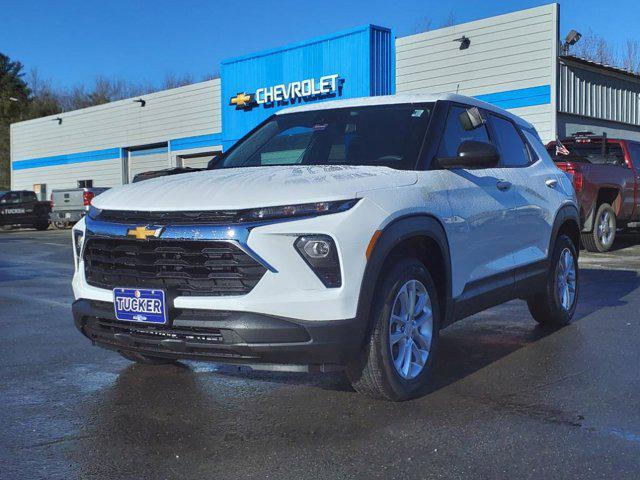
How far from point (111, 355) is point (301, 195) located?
2.60 m

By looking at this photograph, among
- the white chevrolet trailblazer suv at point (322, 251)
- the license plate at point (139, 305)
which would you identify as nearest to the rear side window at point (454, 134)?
the white chevrolet trailblazer suv at point (322, 251)

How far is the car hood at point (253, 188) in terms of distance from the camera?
3.69m

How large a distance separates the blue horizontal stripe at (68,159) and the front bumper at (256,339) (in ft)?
103

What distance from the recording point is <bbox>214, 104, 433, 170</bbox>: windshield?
4676 mm

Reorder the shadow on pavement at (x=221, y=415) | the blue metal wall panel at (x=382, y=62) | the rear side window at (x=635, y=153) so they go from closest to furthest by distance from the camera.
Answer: the shadow on pavement at (x=221, y=415)
the rear side window at (x=635, y=153)
the blue metal wall panel at (x=382, y=62)

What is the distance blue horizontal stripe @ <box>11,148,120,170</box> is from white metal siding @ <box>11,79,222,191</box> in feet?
0.59

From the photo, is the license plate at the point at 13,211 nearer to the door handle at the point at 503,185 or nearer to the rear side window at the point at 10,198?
the rear side window at the point at 10,198

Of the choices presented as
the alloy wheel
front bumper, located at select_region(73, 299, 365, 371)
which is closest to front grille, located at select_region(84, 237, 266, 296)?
front bumper, located at select_region(73, 299, 365, 371)

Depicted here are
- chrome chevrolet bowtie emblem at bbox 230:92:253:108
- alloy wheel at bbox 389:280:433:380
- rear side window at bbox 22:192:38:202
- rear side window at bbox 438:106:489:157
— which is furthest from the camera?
rear side window at bbox 22:192:38:202

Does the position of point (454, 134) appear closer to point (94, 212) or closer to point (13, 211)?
point (94, 212)

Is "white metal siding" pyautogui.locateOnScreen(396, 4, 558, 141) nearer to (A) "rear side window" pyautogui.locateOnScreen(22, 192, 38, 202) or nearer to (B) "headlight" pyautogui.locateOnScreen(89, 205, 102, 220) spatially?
(B) "headlight" pyautogui.locateOnScreen(89, 205, 102, 220)

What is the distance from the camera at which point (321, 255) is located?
3602 millimetres

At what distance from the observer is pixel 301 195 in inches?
145

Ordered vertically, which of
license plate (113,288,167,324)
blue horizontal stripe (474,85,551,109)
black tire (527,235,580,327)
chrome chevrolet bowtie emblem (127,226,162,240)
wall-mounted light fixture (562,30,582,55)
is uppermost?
wall-mounted light fixture (562,30,582,55)
